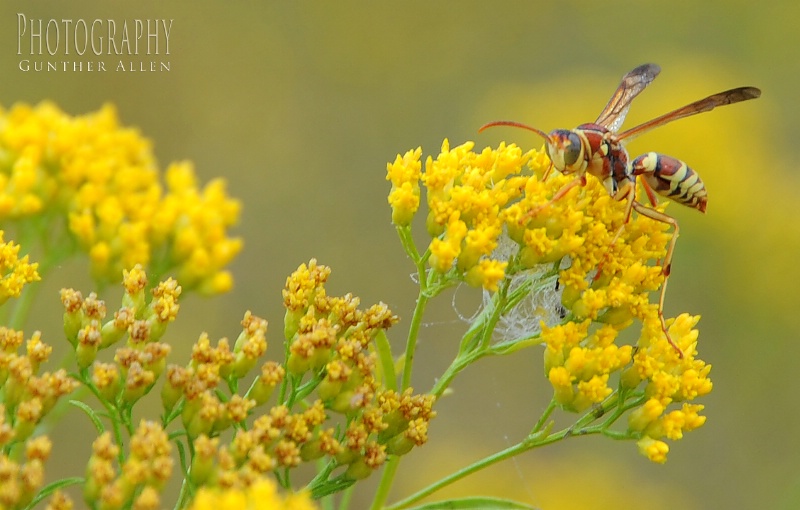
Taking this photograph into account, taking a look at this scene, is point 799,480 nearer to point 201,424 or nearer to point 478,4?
point 201,424

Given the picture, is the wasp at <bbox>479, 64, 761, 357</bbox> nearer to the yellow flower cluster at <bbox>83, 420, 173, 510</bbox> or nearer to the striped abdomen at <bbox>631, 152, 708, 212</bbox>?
the striped abdomen at <bbox>631, 152, 708, 212</bbox>

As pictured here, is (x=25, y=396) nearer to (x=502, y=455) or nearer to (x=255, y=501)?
(x=255, y=501)

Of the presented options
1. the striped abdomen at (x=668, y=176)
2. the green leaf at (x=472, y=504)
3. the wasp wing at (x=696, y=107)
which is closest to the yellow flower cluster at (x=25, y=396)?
the green leaf at (x=472, y=504)

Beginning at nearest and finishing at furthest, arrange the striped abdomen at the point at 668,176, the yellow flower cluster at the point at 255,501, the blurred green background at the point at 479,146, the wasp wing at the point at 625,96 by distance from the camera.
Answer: the yellow flower cluster at the point at 255,501 < the striped abdomen at the point at 668,176 < the wasp wing at the point at 625,96 < the blurred green background at the point at 479,146

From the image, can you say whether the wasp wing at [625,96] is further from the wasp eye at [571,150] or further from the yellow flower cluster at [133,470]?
the yellow flower cluster at [133,470]

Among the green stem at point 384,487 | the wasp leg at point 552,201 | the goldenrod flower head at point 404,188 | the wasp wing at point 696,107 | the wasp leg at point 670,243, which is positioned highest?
the wasp wing at point 696,107

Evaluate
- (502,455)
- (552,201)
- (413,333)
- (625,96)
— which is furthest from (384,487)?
(625,96)
